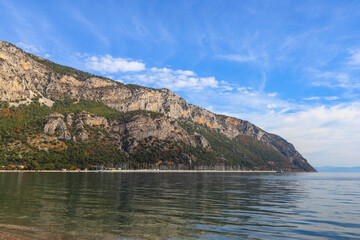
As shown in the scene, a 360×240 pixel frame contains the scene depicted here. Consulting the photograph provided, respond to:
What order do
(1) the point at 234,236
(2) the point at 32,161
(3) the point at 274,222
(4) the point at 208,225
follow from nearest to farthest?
1. (1) the point at 234,236
2. (4) the point at 208,225
3. (3) the point at 274,222
4. (2) the point at 32,161

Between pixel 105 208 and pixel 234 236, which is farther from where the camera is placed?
pixel 105 208

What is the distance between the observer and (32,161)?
190875 millimetres

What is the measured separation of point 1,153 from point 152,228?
218005 mm

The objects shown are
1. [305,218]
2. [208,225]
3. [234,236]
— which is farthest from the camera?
[305,218]

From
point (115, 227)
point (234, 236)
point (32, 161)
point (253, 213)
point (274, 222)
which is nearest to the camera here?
point (234, 236)

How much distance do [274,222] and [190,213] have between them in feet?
31.6

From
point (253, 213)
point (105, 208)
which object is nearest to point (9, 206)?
point (105, 208)

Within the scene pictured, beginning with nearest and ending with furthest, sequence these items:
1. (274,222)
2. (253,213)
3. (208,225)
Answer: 1. (208,225)
2. (274,222)
3. (253,213)

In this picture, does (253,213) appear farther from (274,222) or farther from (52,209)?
(52,209)

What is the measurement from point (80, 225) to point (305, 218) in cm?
2528

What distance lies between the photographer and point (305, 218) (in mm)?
31484

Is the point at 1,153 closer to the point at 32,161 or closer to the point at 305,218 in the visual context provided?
the point at 32,161

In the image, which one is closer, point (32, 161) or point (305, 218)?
point (305, 218)

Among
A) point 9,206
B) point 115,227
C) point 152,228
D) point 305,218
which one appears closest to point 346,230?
point 305,218
